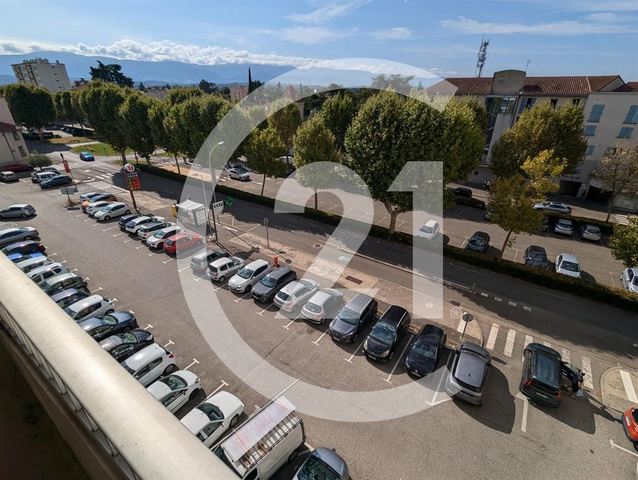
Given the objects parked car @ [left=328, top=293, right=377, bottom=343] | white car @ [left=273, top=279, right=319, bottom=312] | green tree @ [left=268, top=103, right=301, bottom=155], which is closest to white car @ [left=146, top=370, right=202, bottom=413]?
white car @ [left=273, top=279, right=319, bottom=312]

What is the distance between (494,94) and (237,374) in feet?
165

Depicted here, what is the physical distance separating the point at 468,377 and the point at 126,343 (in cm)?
1639

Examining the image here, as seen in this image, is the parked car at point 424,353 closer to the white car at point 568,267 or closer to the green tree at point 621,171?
the white car at point 568,267

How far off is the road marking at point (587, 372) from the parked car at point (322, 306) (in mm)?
13051

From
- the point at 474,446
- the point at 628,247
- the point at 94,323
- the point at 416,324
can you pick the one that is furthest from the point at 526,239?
the point at 94,323

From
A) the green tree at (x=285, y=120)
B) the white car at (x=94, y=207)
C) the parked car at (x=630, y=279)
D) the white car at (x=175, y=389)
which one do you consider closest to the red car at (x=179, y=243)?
the white car at (x=94, y=207)

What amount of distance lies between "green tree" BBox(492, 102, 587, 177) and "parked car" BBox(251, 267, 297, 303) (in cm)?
3023

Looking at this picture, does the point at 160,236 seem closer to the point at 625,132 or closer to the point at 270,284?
the point at 270,284

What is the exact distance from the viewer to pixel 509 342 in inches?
709

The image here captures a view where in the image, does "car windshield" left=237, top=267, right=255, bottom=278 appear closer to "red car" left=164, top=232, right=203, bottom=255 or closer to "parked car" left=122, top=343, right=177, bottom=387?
"red car" left=164, top=232, right=203, bottom=255

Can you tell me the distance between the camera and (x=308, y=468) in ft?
35.1

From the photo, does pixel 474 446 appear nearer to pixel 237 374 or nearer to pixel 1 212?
pixel 237 374

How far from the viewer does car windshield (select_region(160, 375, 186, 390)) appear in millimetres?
13562

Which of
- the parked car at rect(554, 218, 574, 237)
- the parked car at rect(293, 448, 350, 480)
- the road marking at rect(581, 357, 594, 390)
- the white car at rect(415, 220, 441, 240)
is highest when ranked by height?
the parked car at rect(293, 448, 350, 480)
